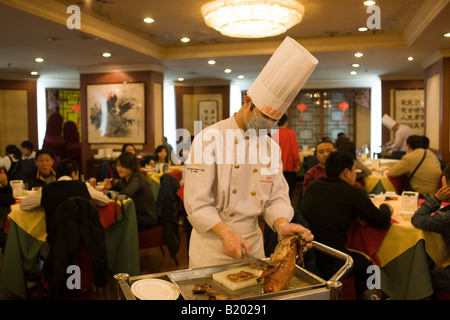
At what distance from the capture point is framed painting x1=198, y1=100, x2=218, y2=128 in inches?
483

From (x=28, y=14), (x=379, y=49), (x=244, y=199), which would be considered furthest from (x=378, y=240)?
(x=379, y=49)

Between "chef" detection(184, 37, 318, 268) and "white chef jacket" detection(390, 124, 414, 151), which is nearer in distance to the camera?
"chef" detection(184, 37, 318, 268)

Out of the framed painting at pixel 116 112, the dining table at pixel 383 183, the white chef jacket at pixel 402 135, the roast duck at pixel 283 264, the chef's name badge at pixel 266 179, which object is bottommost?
the dining table at pixel 383 183

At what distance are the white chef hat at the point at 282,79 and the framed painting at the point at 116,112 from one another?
7057mm

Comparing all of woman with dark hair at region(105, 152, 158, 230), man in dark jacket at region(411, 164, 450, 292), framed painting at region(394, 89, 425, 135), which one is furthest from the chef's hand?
framed painting at region(394, 89, 425, 135)

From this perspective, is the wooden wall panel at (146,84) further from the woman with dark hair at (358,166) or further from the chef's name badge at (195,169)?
the chef's name badge at (195,169)

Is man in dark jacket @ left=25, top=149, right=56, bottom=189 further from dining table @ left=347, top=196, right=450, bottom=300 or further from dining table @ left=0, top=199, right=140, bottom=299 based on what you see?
dining table @ left=347, top=196, right=450, bottom=300

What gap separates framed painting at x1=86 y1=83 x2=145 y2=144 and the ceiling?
0.43 meters

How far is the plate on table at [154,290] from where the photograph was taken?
46.4 inches

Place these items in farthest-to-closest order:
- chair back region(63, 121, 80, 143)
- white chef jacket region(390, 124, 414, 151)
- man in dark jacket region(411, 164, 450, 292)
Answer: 1. chair back region(63, 121, 80, 143)
2. white chef jacket region(390, 124, 414, 151)
3. man in dark jacket region(411, 164, 450, 292)

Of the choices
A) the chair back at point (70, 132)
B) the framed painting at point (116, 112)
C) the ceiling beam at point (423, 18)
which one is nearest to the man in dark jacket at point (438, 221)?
the ceiling beam at point (423, 18)

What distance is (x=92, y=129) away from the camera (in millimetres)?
8961

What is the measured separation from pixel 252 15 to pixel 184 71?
4.98 meters
